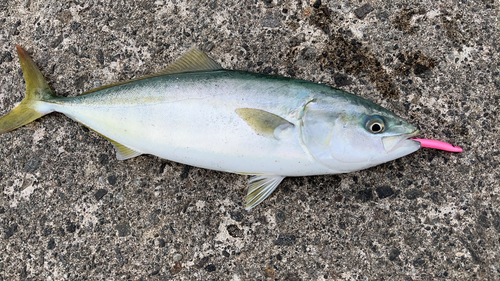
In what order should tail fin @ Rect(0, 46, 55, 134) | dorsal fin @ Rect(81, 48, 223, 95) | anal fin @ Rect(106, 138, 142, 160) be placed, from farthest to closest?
tail fin @ Rect(0, 46, 55, 134)
anal fin @ Rect(106, 138, 142, 160)
dorsal fin @ Rect(81, 48, 223, 95)

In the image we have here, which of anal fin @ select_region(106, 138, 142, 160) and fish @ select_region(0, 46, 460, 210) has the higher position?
fish @ select_region(0, 46, 460, 210)

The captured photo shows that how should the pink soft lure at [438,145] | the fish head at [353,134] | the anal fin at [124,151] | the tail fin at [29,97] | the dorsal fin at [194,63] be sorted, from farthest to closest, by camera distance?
the tail fin at [29,97] < the anal fin at [124,151] < the dorsal fin at [194,63] < the pink soft lure at [438,145] < the fish head at [353,134]

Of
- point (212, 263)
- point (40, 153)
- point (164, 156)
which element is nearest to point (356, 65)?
point (164, 156)

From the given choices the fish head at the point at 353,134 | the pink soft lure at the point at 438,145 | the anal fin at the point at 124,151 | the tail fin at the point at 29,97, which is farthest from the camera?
the tail fin at the point at 29,97

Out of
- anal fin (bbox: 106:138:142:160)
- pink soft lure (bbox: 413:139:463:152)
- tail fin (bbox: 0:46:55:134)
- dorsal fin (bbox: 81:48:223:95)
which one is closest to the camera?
pink soft lure (bbox: 413:139:463:152)

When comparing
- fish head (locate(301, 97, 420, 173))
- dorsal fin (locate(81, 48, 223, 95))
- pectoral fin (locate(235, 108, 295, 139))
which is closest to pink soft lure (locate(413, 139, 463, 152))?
fish head (locate(301, 97, 420, 173))

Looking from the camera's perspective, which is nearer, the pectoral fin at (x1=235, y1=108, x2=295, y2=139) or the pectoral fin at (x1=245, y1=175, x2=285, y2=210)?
the pectoral fin at (x1=235, y1=108, x2=295, y2=139)

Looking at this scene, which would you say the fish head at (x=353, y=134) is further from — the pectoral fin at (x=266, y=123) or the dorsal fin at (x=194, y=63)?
the dorsal fin at (x=194, y=63)

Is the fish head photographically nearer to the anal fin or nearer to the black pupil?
the black pupil

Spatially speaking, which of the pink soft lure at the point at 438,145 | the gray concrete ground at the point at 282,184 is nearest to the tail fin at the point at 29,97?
the gray concrete ground at the point at 282,184
